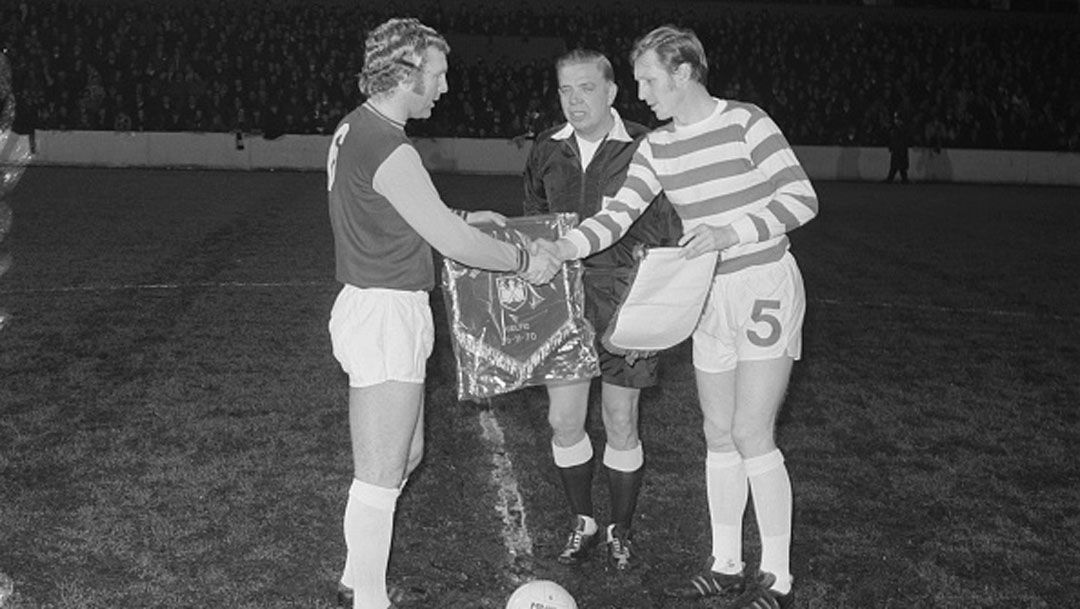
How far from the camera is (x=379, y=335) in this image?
400cm

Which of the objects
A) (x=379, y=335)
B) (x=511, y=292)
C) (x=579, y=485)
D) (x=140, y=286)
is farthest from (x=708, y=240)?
(x=140, y=286)

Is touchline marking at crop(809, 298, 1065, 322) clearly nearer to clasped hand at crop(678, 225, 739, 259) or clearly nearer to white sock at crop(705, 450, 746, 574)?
white sock at crop(705, 450, 746, 574)

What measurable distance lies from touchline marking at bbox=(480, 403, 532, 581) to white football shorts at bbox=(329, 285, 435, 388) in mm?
1403

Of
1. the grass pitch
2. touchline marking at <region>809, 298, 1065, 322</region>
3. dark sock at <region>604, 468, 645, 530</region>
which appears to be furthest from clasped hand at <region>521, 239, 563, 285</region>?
touchline marking at <region>809, 298, 1065, 322</region>

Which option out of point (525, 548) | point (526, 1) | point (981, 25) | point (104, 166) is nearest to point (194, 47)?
point (104, 166)

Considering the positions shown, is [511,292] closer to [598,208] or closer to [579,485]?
[598,208]

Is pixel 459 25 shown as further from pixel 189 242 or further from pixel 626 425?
pixel 626 425

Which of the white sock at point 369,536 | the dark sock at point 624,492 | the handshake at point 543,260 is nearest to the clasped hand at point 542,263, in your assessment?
the handshake at point 543,260

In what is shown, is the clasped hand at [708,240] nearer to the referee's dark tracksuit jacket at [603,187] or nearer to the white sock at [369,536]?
the referee's dark tracksuit jacket at [603,187]

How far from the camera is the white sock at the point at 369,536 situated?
4.12 m

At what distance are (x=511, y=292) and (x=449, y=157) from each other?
961 inches

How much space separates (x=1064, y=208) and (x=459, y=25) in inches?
664

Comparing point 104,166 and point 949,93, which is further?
point 949,93

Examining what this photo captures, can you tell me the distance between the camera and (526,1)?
34.8 metres
